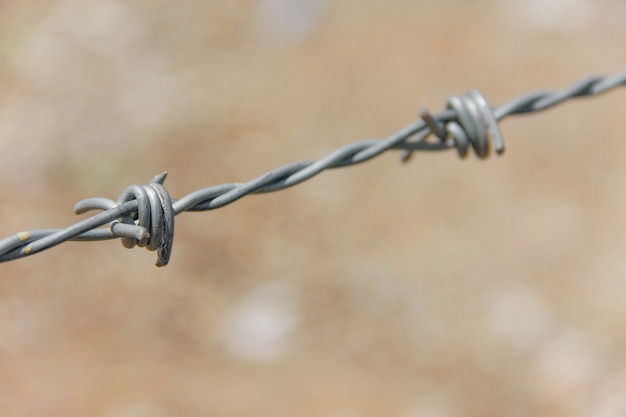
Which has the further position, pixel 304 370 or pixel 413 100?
pixel 413 100

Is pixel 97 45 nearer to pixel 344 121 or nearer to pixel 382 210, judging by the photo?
pixel 344 121

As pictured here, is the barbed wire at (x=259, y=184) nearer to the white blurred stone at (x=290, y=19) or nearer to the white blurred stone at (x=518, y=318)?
the white blurred stone at (x=518, y=318)

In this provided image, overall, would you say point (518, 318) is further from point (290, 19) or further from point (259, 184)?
point (290, 19)

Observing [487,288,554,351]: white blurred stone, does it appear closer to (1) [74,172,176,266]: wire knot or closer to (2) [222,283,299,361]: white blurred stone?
(2) [222,283,299,361]: white blurred stone

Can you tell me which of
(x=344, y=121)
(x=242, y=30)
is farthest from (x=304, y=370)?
(x=242, y=30)

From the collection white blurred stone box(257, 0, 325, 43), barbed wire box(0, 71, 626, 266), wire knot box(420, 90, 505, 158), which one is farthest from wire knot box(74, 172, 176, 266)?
white blurred stone box(257, 0, 325, 43)

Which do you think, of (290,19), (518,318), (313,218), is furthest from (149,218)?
(290,19)
